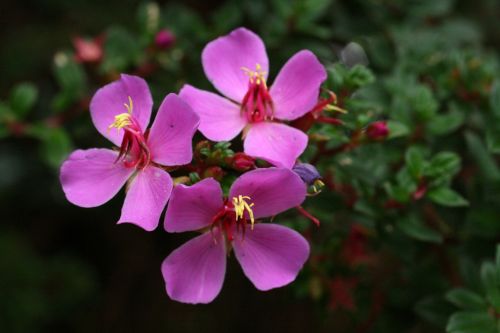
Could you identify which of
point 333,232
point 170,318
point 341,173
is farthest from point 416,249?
point 170,318

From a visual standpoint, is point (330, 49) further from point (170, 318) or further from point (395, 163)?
point (170, 318)

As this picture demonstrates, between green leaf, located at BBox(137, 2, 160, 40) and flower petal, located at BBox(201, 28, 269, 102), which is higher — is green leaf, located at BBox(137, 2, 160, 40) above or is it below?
below

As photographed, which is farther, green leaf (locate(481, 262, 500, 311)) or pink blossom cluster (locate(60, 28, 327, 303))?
green leaf (locate(481, 262, 500, 311))

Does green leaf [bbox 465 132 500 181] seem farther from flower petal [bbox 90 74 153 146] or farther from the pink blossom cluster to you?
flower petal [bbox 90 74 153 146]

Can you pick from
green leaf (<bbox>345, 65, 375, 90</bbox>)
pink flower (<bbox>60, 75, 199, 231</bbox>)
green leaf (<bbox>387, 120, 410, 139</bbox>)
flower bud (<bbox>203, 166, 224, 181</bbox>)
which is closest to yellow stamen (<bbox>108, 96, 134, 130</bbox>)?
pink flower (<bbox>60, 75, 199, 231</bbox>)

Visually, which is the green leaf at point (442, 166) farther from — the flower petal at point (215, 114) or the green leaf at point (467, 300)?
the flower petal at point (215, 114)

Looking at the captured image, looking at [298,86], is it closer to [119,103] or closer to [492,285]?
[119,103]

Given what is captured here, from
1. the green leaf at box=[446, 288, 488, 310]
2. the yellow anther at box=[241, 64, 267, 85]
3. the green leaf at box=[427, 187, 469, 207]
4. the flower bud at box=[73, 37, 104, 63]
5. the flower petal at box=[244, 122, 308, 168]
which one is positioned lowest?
the green leaf at box=[446, 288, 488, 310]

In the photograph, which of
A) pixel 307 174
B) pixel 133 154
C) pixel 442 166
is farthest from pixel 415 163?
pixel 133 154
